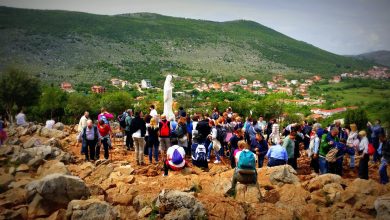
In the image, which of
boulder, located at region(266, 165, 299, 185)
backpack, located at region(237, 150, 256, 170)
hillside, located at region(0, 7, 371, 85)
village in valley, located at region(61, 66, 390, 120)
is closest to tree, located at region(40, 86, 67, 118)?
boulder, located at region(266, 165, 299, 185)

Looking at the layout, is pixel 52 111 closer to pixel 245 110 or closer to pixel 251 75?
pixel 245 110

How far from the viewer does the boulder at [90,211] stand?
21.0 feet

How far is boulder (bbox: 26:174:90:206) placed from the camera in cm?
711

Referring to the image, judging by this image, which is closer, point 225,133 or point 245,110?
point 225,133

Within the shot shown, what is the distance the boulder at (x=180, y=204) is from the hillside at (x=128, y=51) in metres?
105

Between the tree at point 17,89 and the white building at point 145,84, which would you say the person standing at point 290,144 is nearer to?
the tree at point 17,89

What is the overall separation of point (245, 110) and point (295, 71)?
125 m

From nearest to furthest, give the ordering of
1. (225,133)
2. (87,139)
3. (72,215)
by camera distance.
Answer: (72,215) < (87,139) < (225,133)

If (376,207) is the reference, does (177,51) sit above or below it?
above

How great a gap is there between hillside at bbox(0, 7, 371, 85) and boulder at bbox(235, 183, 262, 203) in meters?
105

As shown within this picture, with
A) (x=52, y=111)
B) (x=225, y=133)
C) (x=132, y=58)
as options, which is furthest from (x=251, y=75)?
(x=225, y=133)

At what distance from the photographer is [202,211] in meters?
6.70

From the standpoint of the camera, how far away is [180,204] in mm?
6715

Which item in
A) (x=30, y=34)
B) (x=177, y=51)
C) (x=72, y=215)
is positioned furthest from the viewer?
(x=177, y=51)
